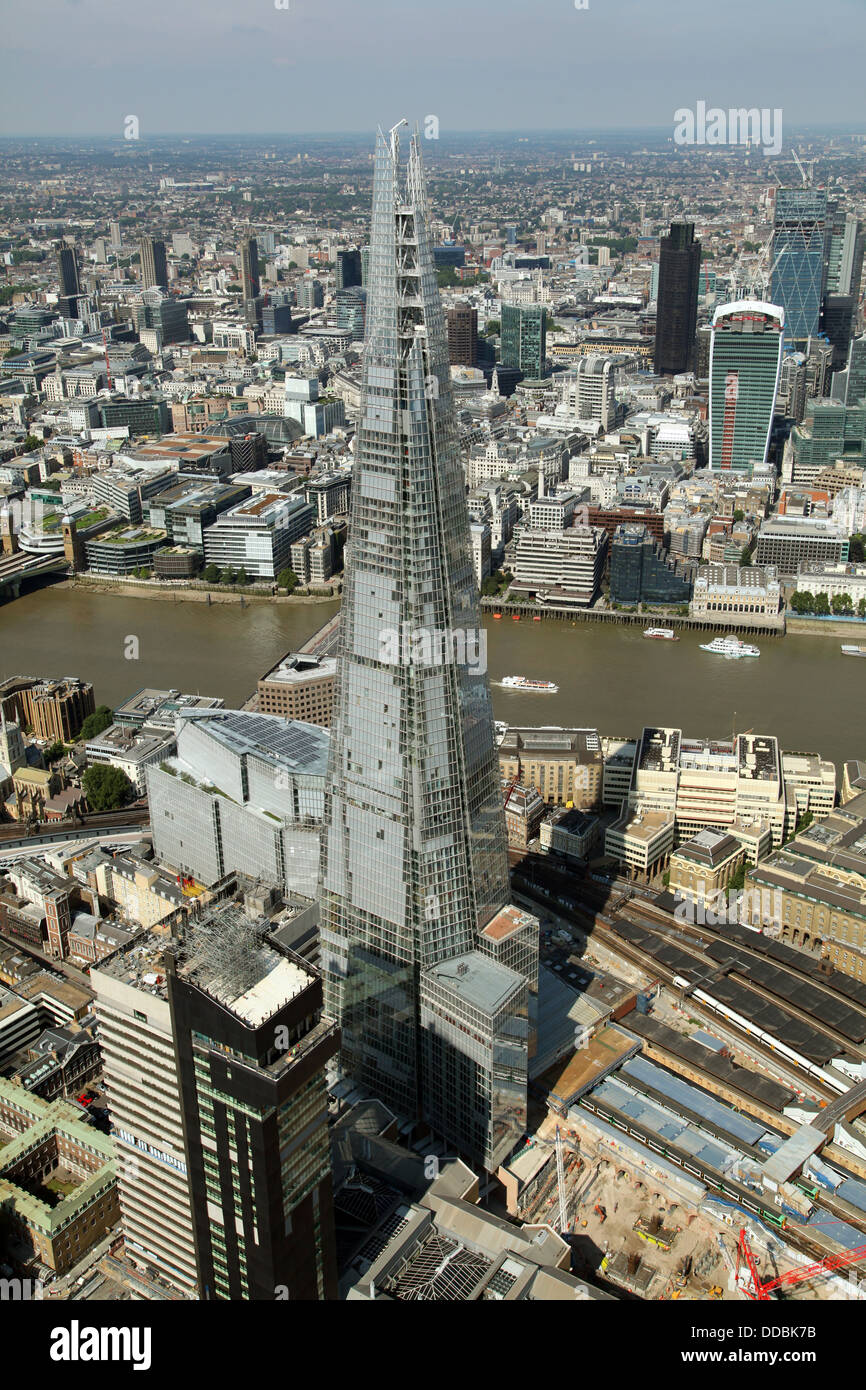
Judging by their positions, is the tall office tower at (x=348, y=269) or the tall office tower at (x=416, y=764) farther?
the tall office tower at (x=348, y=269)

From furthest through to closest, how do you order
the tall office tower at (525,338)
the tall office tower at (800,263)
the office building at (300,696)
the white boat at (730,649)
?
1. the tall office tower at (525,338)
2. the tall office tower at (800,263)
3. the white boat at (730,649)
4. the office building at (300,696)

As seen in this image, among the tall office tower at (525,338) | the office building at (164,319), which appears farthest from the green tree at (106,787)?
the office building at (164,319)

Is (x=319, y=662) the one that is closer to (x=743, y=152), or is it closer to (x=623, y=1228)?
(x=623, y=1228)

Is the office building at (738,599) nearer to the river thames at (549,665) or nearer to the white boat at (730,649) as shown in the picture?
the river thames at (549,665)

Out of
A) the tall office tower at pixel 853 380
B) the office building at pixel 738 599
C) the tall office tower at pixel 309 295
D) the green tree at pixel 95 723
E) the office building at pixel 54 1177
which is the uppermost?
the tall office tower at pixel 309 295

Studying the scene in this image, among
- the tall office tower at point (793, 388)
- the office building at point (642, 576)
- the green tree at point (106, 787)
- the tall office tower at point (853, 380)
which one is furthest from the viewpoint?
the tall office tower at point (793, 388)

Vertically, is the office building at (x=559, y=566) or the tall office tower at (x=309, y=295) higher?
the tall office tower at (x=309, y=295)

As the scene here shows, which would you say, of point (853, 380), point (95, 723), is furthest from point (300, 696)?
point (853, 380)

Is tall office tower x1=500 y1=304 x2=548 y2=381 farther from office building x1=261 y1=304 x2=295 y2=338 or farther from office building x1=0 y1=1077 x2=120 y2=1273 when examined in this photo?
office building x1=0 y1=1077 x2=120 y2=1273
